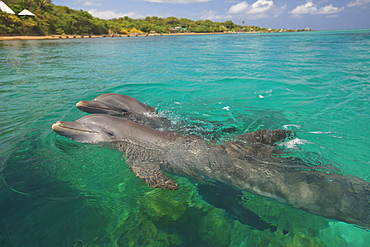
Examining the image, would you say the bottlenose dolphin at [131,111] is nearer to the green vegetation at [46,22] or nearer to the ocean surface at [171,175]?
the ocean surface at [171,175]

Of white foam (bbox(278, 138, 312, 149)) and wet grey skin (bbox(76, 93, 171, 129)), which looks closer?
white foam (bbox(278, 138, 312, 149))

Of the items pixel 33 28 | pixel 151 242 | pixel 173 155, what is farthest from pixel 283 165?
pixel 33 28

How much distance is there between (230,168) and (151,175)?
1.26 meters

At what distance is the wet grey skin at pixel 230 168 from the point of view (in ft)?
10.2

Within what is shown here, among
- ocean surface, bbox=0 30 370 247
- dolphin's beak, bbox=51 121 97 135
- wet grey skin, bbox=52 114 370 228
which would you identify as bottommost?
ocean surface, bbox=0 30 370 247

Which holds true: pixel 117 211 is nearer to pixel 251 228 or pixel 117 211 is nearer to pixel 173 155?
pixel 173 155

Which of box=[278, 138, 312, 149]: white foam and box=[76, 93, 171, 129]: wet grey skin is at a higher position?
box=[76, 93, 171, 129]: wet grey skin

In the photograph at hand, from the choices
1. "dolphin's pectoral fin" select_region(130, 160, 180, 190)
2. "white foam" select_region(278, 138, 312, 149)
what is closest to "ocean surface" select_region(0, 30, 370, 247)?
"white foam" select_region(278, 138, 312, 149)

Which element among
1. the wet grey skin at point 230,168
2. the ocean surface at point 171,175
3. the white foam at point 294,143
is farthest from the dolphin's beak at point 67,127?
the white foam at point 294,143

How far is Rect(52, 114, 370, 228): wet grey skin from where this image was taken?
10.2ft

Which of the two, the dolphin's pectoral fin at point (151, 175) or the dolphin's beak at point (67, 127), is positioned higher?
the dolphin's beak at point (67, 127)

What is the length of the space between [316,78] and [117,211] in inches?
433

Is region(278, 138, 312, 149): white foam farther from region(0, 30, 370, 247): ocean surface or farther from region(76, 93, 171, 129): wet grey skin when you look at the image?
region(76, 93, 171, 129): wet grey skin

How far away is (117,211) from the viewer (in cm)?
319
